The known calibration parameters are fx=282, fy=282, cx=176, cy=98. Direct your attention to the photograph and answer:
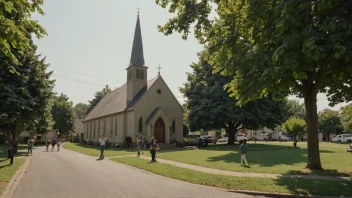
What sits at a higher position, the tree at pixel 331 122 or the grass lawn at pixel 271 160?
the tree at pixel 331 122

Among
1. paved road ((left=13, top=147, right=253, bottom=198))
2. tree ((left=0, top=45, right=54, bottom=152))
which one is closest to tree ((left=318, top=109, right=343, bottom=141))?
tree ((left=0, top=45, right=54, bottom=152))

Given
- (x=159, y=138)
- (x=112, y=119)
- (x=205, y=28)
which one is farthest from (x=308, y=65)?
(x=112, y=119)

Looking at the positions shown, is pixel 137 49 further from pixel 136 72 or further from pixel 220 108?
pixel 220 108

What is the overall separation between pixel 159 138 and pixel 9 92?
64.7 feet

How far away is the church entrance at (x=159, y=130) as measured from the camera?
38719mm

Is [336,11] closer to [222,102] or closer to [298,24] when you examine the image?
[298,24]

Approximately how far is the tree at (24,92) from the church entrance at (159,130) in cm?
1465

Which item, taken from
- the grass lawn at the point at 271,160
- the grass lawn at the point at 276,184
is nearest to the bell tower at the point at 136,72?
the grass lawn at the point at 271,160

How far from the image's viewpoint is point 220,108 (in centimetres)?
3497

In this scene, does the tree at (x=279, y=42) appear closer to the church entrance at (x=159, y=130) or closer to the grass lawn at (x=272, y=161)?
the grass lawn at (x=272, y=161)

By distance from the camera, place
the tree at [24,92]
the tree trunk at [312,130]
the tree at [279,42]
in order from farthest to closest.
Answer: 1. the tree at [24,92]
2. the tree trunk at [312,130]
3. the tree at [279,42]

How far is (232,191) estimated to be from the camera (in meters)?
10.4

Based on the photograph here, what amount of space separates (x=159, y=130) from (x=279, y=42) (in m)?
29.6

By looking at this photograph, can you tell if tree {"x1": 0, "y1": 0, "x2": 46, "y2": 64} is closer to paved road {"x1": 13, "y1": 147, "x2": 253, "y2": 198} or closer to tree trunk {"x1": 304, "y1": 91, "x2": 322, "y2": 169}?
paved road {"x1": 13, "y1": 147, "x2": 253, "y2": 198}
